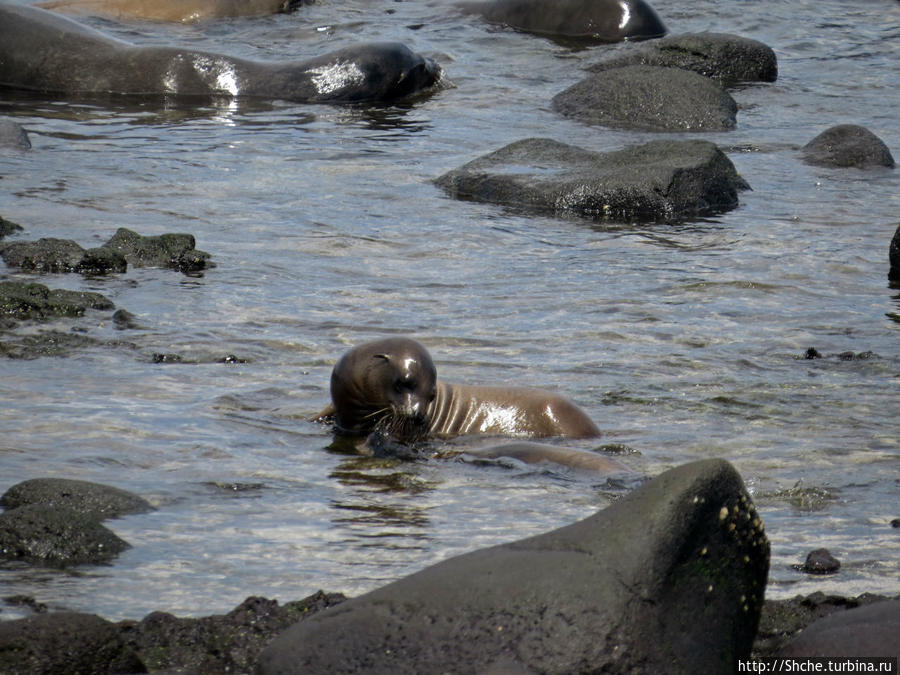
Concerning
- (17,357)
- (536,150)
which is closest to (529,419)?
(17,357)

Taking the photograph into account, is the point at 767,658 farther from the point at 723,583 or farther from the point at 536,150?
the point at 536,150

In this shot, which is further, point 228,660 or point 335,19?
point 335,19

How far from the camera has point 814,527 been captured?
4684mm

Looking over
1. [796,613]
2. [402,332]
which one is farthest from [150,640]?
[402,332]

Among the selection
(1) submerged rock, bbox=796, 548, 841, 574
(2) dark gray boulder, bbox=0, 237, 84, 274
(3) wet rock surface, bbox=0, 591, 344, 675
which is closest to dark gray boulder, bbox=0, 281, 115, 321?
(2) dark gray boulder, bbox=0, 237, 84, 274

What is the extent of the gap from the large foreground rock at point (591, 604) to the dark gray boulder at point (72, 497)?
4.99ft

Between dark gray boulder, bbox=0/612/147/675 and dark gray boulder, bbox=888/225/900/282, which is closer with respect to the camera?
dark gray boulder, bbox=0/612/147/675

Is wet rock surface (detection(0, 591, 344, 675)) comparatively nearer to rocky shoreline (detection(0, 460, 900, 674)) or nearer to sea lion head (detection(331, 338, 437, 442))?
rocky shoreline (detection(0, 460, 900, 674))

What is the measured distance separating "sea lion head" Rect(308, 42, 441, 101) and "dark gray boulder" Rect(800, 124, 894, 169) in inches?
162

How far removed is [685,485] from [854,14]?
17.2 metres

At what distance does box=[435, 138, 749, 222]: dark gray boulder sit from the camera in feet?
33.2

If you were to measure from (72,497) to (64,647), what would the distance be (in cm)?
133

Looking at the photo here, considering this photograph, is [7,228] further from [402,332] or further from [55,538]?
[55,538]

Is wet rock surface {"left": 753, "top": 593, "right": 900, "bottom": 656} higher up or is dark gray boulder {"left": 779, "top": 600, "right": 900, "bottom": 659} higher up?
dark gray boulder {"left": 779, "top": 600, "right": 900, "bottom": 659}
